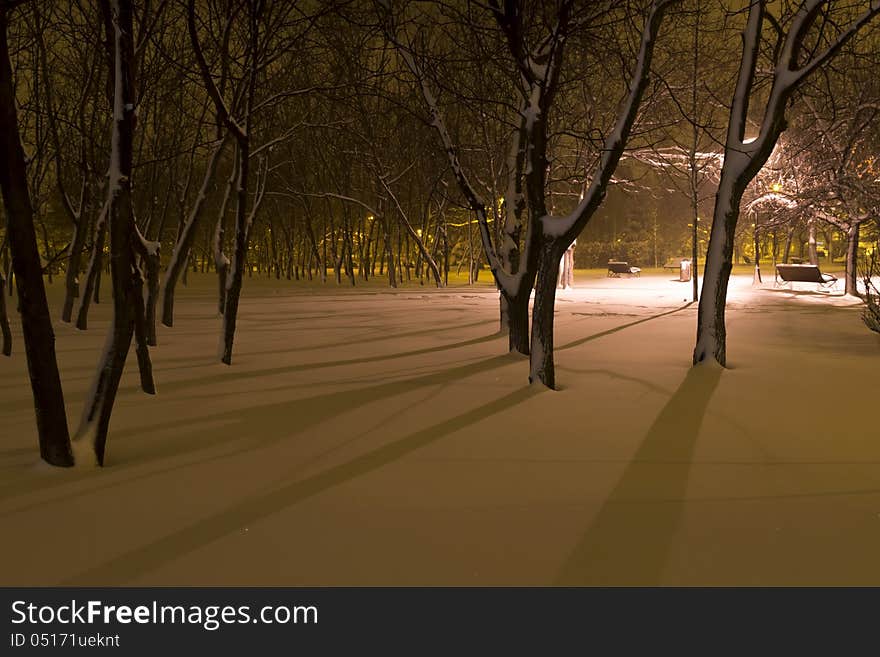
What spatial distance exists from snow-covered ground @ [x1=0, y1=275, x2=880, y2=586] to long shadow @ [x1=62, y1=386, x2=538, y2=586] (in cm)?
2

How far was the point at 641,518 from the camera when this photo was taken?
433cm

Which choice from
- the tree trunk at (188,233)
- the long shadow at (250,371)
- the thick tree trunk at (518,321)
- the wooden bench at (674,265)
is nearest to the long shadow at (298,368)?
the long shadow at (250,371)

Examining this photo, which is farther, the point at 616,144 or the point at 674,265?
the point at 674,265

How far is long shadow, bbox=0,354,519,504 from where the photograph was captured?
5098 millimetres

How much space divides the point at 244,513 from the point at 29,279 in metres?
2.25

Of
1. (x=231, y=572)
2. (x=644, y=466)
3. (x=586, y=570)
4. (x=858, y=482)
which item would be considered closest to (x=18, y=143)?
(x=231, y=572)

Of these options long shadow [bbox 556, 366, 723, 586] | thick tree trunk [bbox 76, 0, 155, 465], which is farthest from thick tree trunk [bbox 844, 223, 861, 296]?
thick tree trunk [bbox 76, 0, 155, 465]

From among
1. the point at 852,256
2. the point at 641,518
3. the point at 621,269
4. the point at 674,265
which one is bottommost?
the point at 641,518

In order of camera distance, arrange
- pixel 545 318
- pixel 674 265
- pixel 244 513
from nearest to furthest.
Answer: pixel 244 513 → pixel 545 318 → pixel 674 265

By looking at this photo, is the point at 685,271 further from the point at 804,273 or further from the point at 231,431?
the point at 231,431

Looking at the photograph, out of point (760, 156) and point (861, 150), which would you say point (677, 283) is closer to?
point (861, 150)

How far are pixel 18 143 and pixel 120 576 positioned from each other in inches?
122


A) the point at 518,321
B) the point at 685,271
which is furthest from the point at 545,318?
the point at 685,271

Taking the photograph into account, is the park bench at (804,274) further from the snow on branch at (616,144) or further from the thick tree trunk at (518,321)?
the snow on branch at (616,144)
